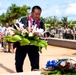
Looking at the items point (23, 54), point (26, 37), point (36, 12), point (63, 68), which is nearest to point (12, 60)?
point (23, 54)

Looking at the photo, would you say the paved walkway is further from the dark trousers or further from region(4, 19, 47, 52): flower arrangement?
region(4, 19, 47, 52): flower arrangement

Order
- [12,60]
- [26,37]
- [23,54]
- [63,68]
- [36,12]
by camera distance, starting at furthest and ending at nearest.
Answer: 1. [12,60]
2. [23,54]
3. [36,12]
4. [26,37]
5. [63,68]

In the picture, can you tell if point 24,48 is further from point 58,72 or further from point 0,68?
point 0,68

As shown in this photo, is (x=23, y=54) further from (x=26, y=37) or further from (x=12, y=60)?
(x=12, y=60)

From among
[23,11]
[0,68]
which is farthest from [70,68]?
[23,11]

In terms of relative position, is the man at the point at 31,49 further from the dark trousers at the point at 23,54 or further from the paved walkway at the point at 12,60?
the paved walkway at the point at 12,60

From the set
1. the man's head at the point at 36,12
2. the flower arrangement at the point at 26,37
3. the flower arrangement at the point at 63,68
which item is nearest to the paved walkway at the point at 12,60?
the man's head at the point at 36,12

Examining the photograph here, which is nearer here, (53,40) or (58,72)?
(58,72)

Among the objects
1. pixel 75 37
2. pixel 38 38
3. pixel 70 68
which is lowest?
pixel 75 37

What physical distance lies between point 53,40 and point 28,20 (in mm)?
15732

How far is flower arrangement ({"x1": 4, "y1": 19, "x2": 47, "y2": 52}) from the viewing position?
4.96 metres

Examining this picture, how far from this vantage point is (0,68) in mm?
9898

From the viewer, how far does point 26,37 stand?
512cm

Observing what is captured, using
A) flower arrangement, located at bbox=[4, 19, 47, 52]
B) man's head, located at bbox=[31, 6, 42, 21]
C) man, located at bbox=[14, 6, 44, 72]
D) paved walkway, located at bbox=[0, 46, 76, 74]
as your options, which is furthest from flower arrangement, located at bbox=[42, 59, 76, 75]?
paved walkway, located at bbox=[0, 46, 76, 74]
